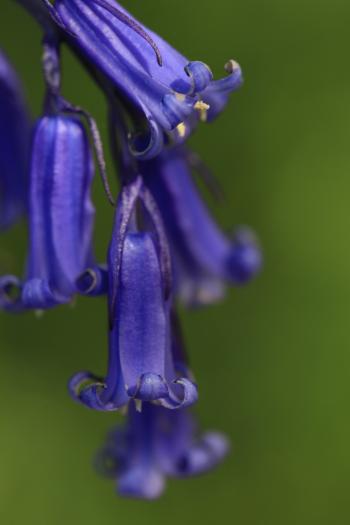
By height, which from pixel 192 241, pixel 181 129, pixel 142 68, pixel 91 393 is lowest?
pixel 91 393

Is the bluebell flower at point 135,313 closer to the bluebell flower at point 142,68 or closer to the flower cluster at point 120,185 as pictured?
the flower cluster at point 120,185

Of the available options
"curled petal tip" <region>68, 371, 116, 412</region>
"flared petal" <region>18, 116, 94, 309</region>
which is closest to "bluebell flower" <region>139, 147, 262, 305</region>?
"flared petal" <region>18, 116, 94, 309</region>

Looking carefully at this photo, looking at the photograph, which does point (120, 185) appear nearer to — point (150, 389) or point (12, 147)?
point (150, 389)

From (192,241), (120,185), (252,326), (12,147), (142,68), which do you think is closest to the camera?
(142,68)

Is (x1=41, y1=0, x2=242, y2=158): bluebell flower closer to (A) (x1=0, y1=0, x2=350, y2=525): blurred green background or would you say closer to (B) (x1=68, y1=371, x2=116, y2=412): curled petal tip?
(B) (x1=68, y1=371, x2=116, y2=412): curled petal tip

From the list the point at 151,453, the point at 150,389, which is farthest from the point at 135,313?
→ the point at 151,453

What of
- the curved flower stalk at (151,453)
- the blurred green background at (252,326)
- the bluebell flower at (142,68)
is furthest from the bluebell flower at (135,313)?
the blurred green background at (252,326)
